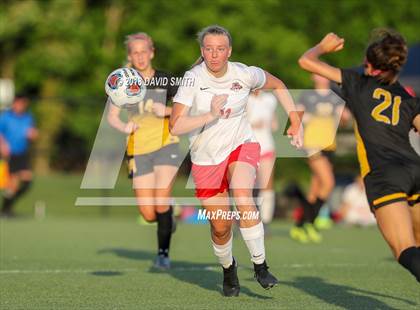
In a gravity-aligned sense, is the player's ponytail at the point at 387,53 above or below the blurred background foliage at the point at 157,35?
below

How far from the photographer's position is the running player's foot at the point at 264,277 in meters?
6.84

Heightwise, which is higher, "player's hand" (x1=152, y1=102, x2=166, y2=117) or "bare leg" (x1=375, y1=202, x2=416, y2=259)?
"player's hand" (x1=152, y1=102, x2=166, y2=117)

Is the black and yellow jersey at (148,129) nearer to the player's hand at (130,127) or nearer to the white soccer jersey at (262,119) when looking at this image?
Answer: the player's hand at (130,127)

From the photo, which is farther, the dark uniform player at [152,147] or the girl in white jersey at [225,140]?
the dark uniform player at [152,147]

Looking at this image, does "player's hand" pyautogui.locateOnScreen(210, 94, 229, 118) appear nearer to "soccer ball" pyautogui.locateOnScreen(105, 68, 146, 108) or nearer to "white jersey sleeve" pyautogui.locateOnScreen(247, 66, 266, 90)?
"white jersey sleeve" pyautogui.locateOnScreen(247, 66, 266, 90)

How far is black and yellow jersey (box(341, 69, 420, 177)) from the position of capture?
5.85m

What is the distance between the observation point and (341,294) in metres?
7.27

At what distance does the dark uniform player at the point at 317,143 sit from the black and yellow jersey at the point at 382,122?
21.6 feet

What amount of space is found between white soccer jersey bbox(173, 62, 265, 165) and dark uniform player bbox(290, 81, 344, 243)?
547 cm

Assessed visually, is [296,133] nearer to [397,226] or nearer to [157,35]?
[397,226]

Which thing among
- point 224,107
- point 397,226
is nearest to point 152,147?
point 224,107

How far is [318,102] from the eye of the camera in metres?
12.9

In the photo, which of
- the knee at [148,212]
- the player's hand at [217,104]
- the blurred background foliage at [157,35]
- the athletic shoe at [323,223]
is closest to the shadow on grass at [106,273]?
the knee at [148,212]

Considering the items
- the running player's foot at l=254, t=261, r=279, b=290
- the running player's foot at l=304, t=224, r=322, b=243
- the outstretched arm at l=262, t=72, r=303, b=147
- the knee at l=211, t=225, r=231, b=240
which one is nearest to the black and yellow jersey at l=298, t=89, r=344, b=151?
the running player's foot at l=304, t=224, r=322, b=243
